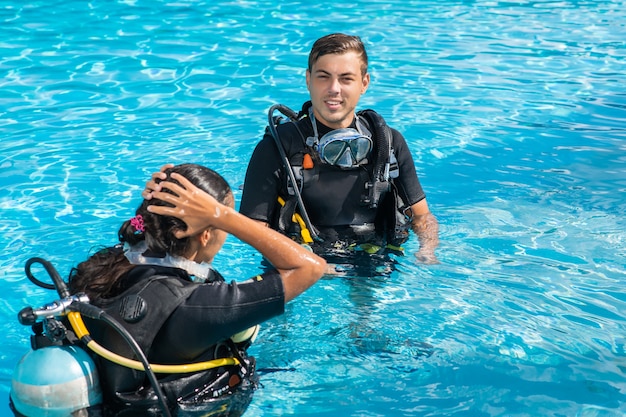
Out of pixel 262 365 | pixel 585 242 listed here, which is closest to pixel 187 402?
pixel 262 365

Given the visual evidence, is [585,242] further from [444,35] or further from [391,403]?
[444,35]

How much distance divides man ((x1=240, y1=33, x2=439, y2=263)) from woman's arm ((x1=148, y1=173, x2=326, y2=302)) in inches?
59.0

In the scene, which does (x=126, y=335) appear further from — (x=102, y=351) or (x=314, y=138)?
(x=314, y=138)

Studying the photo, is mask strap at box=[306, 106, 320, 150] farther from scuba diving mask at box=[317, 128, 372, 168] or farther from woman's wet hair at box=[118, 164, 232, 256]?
woman's wet hair at box=[118, 164, 232, 256]

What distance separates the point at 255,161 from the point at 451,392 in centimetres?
161

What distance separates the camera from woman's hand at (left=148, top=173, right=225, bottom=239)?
2.86m

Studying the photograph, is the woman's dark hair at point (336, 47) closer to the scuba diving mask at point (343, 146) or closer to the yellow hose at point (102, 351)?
the scuba diving mask at point (343, 146)

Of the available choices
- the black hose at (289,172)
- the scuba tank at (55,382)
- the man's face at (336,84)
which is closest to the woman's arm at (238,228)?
the scuba tank at (55,382)

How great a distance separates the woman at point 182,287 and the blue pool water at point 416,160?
954 millimetres

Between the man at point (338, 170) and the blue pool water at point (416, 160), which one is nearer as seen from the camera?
the blue pool water at point (416, 160)

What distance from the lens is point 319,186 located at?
15.5 feet

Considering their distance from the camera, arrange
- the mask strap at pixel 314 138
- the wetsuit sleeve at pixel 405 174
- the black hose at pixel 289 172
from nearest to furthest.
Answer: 1. the black hose at pixel 289 172
2. the mask strap at pixel 314 138
3. the wetsuit sleeve at pixel 405 174

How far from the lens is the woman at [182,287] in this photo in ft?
9.41

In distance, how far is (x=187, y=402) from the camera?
3080 mm
